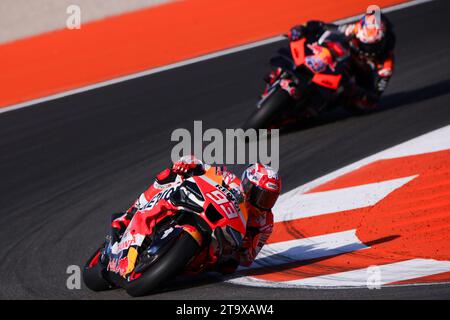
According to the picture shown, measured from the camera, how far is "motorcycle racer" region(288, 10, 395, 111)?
1233cm

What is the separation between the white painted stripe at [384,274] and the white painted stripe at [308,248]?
0.69m

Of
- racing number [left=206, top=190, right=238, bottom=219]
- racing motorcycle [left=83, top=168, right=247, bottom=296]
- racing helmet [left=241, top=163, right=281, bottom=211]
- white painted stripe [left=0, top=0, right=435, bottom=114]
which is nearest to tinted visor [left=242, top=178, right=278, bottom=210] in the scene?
racing helmet [left=241, top=163, right=281, bottom=211]

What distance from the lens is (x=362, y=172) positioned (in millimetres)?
10484

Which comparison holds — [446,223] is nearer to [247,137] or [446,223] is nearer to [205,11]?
[247,137]

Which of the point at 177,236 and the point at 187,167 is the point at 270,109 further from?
the point at 177,236

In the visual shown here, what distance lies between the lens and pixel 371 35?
12281 mm

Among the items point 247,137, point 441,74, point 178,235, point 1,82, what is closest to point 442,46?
point 441,74

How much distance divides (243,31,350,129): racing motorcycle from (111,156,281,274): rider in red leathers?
14.9 feet

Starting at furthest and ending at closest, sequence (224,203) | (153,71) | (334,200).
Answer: (153,71), (334,200), (224,203)

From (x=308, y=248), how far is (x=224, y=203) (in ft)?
5.28

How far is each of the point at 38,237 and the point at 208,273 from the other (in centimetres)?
232

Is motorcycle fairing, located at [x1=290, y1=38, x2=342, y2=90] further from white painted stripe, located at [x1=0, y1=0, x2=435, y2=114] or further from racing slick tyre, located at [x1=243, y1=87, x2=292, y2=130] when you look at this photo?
white painted stripe, located at [x1=0, y1=0, x2=435, y2=114]

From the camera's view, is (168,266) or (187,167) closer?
(168,266)

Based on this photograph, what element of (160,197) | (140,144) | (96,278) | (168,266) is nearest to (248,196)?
(160,197)
